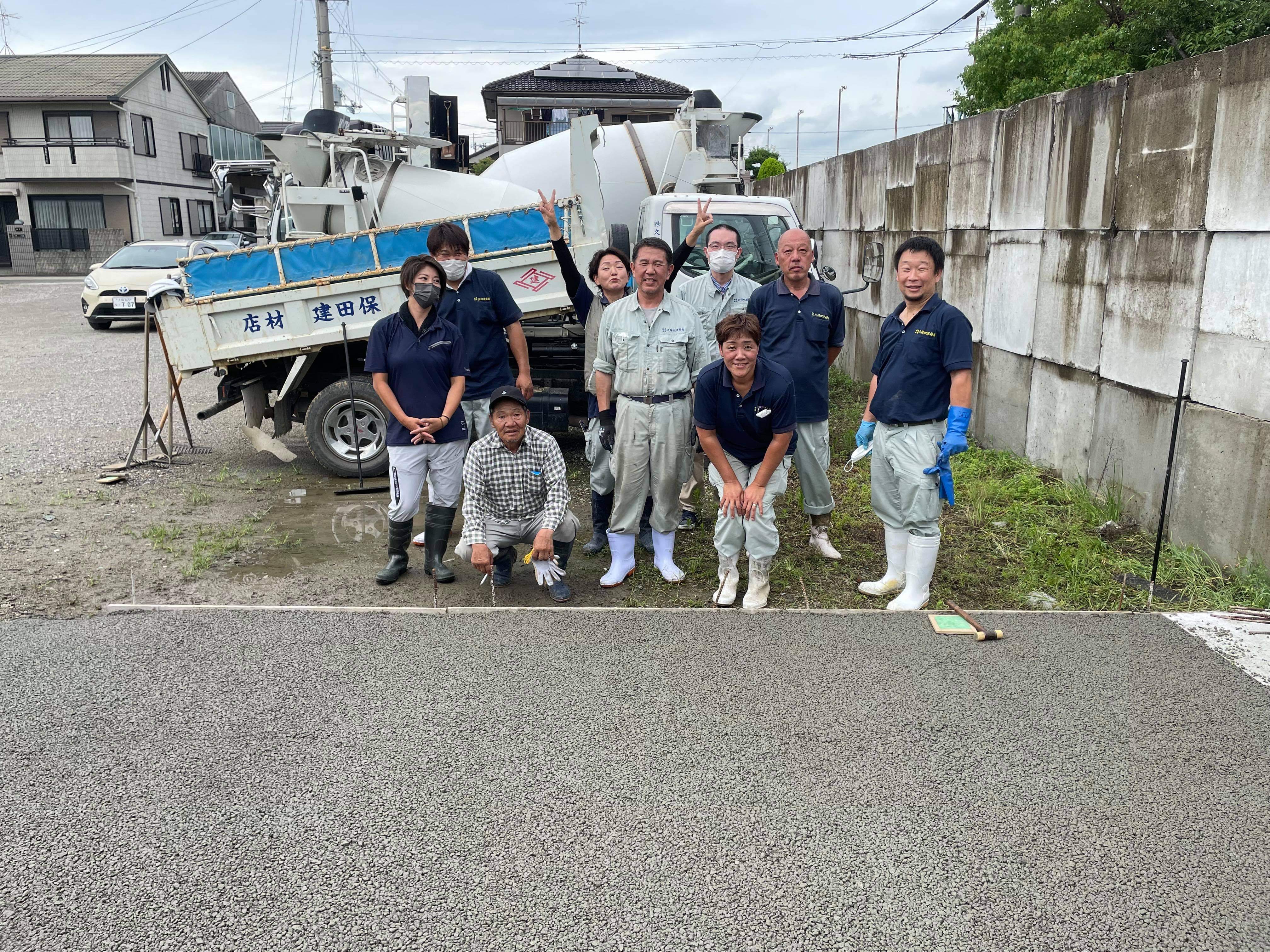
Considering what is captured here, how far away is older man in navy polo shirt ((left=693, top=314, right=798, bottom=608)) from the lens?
15.6 ft

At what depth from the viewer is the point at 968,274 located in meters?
8.30

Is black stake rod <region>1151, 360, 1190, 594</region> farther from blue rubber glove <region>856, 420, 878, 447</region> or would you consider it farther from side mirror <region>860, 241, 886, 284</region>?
side mirror <region>860, 241, 886, 284</region>

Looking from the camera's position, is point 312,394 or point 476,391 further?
point 312,394

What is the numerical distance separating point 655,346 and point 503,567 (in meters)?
1.47

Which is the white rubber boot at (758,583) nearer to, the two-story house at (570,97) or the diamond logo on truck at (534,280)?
the diamond logo on truck at (534,280)

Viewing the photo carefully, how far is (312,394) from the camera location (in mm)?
7918

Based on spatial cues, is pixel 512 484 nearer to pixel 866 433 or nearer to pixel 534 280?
pixel 866 433

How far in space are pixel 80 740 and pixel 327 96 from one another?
20884 millimetres

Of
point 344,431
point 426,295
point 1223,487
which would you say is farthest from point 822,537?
point 344,431

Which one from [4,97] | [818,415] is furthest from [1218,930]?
[4,97]

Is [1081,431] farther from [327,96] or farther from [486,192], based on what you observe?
[327,96]

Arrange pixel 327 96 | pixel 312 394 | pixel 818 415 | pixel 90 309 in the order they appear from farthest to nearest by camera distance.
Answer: pixel 327 96 → pixel 90 309 → pixel 312 394 → pixel 818 415

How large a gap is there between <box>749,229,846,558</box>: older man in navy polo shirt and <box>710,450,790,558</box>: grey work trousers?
52cm

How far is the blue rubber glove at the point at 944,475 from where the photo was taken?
477 centimetres
